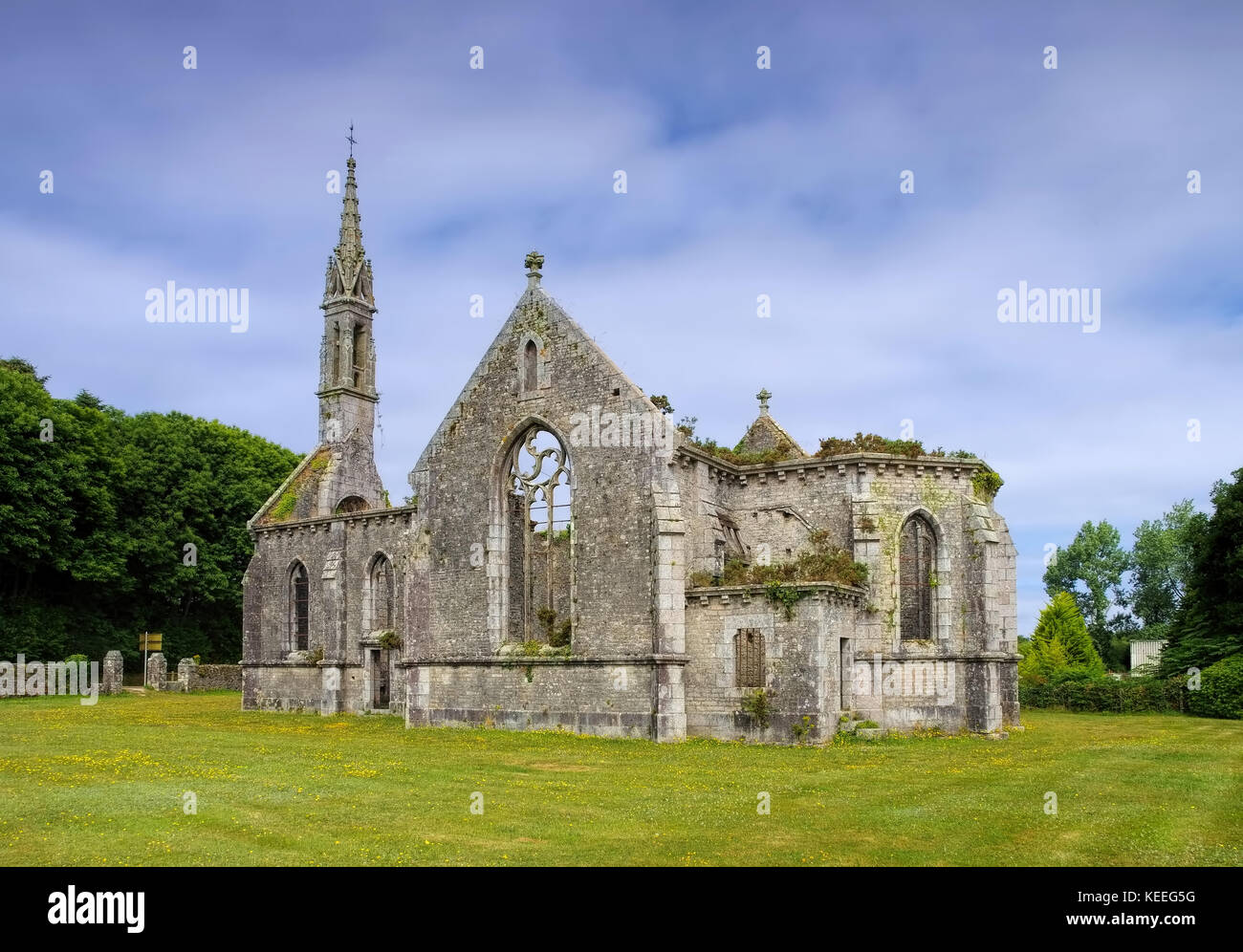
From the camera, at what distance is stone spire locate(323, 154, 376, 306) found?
4500 cm

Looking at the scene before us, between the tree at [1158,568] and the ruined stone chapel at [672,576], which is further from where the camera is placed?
the tree at [1158,568]

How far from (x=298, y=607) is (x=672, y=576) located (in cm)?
2059

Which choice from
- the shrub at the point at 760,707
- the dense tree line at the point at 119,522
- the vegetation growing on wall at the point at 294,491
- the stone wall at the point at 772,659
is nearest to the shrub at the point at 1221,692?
the stone wall at the point at 772,659

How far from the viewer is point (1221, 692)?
122 feet

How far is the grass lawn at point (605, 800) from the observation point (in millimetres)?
11953

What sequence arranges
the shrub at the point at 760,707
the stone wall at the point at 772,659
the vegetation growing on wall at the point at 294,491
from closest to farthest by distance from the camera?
the stone wall at the point at 772,659
the shrub at the point at 760,707
the vegetation growing on wall at the point at 294,491

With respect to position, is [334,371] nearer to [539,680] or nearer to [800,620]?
[539,680]

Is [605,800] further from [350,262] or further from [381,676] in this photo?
[350,262]

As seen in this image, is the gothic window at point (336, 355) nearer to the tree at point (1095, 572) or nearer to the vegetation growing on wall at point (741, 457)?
the vegetation growing on wall at point (741, 457)

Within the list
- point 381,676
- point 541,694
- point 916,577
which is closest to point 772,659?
point 916,577

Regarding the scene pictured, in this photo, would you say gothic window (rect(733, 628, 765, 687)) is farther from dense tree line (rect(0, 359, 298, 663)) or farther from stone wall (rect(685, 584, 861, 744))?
dense tree line (rect(0, 359, 298, 663))

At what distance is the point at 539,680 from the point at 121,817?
51.1 ft

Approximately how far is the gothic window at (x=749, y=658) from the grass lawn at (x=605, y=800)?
181 centimetres
